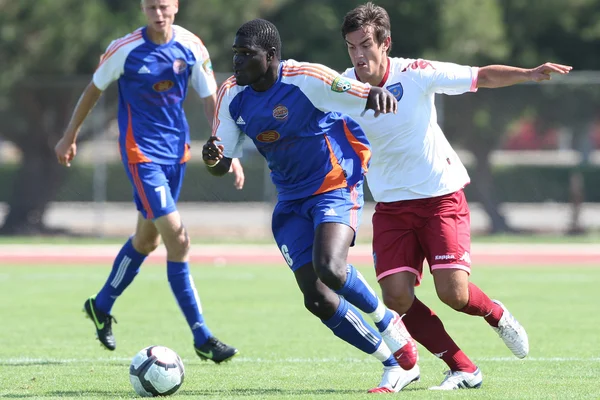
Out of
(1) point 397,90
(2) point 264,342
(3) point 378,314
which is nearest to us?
(3) point 378,314

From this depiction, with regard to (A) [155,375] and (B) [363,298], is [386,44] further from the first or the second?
(A) [155,375]

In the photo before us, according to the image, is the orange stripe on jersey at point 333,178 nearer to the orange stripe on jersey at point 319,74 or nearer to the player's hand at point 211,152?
the orange stripe on jersey at point 319,74

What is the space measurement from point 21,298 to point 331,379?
6.13 metres

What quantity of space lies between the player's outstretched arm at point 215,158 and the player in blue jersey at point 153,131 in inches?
51.3

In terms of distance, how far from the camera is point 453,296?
6.08m

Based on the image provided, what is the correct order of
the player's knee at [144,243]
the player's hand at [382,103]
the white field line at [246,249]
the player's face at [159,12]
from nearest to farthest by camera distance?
the player's hand at [382,103] < the player's face at [159,12] < the player's knee at [144,243] < the white field line at [246,249]

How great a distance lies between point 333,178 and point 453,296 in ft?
3.29

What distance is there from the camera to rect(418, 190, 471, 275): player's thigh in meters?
6.08

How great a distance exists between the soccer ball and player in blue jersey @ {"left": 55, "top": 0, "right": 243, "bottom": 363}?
1528 mm

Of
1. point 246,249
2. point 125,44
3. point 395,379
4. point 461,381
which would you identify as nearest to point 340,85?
point 395,379

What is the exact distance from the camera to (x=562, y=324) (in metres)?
9.20

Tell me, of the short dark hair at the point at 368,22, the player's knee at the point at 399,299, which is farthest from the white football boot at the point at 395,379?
the short dark hair at the point at 368,22

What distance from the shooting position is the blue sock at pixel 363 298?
231 inches

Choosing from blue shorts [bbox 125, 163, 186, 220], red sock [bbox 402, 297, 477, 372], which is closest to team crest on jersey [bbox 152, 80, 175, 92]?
blue shorts [bbox 125, 163, 186, 220]
